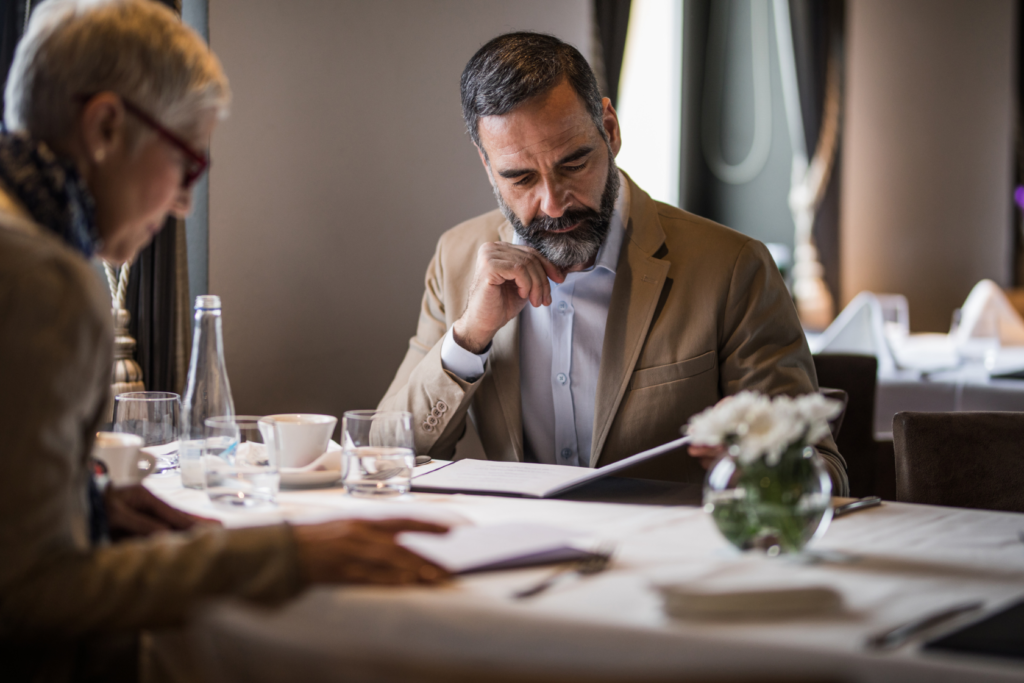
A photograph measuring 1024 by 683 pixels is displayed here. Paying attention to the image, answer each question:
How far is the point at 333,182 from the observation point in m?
2.53

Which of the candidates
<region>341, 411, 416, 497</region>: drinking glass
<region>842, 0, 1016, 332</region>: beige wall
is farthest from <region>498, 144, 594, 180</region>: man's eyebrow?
<region>842, 0, 1016, 332</region>: beige wall

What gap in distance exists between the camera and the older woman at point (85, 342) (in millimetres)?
842

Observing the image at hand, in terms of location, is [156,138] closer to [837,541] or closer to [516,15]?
[837,541]

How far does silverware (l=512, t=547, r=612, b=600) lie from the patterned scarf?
24.5 inches

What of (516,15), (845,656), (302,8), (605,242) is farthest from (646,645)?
(516,15)

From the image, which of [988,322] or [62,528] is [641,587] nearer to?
[62,528]

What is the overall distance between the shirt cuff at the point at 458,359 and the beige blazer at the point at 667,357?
0.03 metres

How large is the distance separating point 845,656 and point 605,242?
1390 mm

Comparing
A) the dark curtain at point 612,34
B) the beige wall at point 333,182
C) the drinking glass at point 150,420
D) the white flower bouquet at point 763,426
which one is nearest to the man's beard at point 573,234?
the beige wall at point 333,182

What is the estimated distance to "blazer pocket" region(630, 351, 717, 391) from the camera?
1931mm

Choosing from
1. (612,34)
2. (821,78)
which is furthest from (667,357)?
(821,78)

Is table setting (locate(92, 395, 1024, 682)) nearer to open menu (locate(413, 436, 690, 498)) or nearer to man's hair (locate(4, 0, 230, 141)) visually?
open menu (locate(413, 436, 690, 498))

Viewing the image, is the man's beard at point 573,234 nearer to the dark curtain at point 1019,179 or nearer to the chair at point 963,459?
the chair at point 963,459

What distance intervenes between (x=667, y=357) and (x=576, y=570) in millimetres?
996
